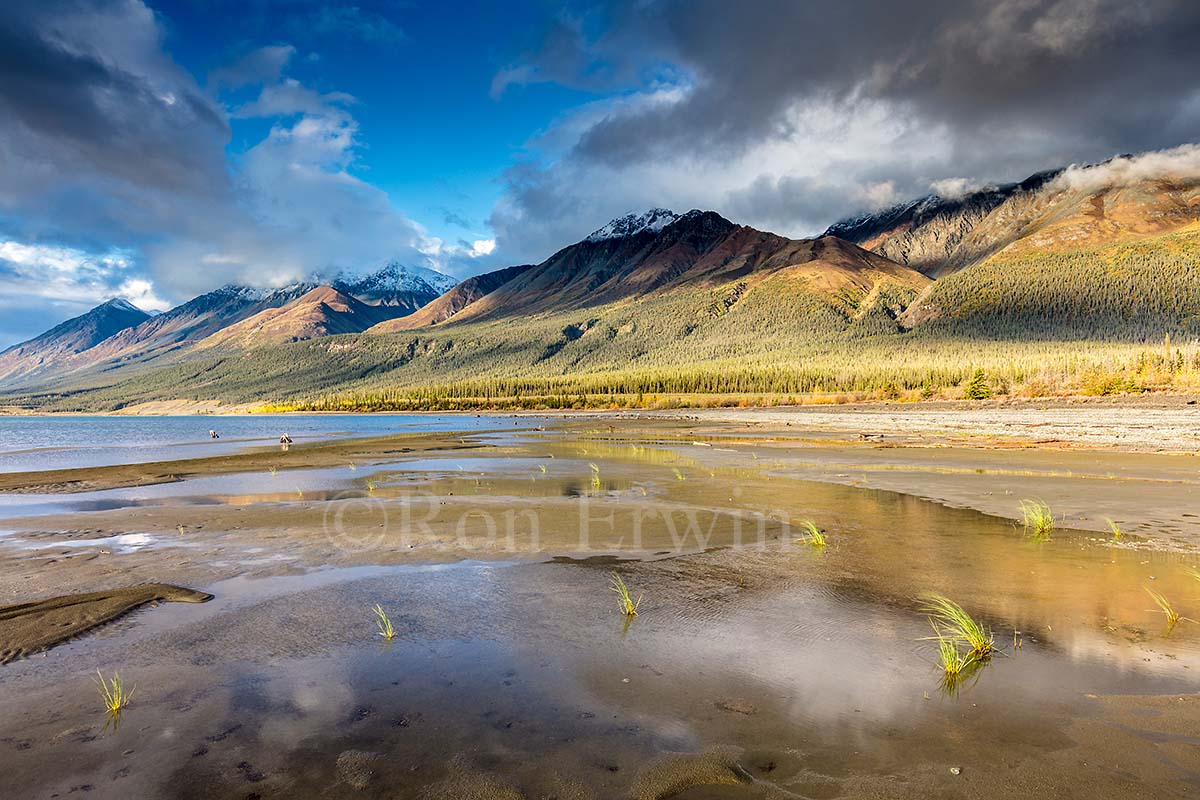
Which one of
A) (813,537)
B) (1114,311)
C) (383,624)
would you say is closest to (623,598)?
(383,624)

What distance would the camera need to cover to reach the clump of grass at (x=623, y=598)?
9.39m

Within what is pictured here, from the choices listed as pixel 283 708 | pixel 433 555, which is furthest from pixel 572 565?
pixel 283 708

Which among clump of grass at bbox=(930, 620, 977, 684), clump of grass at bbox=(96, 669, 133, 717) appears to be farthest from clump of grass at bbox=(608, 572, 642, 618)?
clump of grass at bbox=(96, 669, 133, 717)

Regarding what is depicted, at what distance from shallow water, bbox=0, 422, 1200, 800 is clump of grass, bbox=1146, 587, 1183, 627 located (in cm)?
14

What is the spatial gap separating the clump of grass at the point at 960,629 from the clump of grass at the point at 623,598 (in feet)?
13.7

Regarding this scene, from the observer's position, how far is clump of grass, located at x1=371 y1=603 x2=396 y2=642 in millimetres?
8562

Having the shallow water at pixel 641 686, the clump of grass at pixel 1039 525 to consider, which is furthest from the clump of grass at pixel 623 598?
the clump of grass at pixel 1039 525

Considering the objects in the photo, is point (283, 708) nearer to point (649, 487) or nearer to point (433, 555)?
point (433, 555)

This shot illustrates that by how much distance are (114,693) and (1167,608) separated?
13430mm

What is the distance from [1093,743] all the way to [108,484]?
33.2 meters

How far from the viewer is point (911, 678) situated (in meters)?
6.91

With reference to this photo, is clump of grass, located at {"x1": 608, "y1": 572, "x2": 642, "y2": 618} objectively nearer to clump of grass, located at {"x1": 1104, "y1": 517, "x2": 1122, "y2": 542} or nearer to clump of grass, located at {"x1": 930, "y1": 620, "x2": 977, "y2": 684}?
clump of grass, located at {"x1": 930, "y1": 620, "x2": 977, "y2": 684}

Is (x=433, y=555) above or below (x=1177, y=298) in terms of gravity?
below

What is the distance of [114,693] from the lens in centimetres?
677
